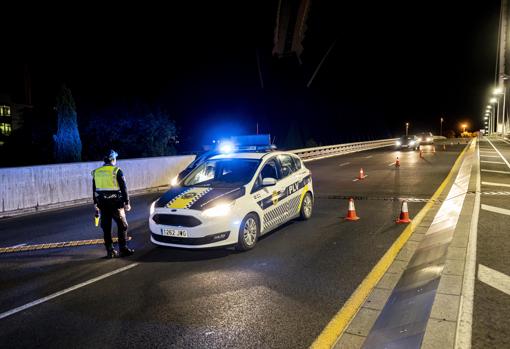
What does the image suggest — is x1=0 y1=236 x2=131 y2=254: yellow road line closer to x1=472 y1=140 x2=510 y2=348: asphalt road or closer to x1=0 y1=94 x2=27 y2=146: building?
x1=472 y1=140 x2=510 y2=348: asphalt road

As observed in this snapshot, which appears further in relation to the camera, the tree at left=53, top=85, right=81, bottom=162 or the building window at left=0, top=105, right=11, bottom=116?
the building window at left=0, top=105, right=11, bottom=116

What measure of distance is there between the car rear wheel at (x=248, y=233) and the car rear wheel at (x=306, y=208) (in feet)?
6.67

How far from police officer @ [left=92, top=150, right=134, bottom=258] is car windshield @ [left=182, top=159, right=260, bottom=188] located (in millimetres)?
1375

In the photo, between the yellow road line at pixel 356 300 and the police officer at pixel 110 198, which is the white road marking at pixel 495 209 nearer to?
the yellow road line at pixel 356 300

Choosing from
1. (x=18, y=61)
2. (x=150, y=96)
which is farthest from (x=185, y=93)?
(x=18, y=61)

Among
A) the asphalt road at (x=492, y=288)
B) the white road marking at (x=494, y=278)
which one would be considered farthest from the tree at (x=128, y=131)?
the white road marking at (x=494, y=278)

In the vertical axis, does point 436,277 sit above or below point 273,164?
below

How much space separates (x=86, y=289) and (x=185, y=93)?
5349cm

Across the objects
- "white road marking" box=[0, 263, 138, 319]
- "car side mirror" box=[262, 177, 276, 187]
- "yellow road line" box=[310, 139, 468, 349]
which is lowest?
"white road marking" box=[0, 263, 138, 319]

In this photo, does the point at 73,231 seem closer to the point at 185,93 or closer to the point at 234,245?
the point at 234,245

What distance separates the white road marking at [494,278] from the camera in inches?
199

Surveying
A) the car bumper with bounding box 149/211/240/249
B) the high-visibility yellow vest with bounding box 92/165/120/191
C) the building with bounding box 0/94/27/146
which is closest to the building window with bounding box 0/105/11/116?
the building with bounding box 0/94/27/146

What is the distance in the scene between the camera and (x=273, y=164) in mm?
8555

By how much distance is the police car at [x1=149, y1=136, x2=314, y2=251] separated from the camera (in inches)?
268
